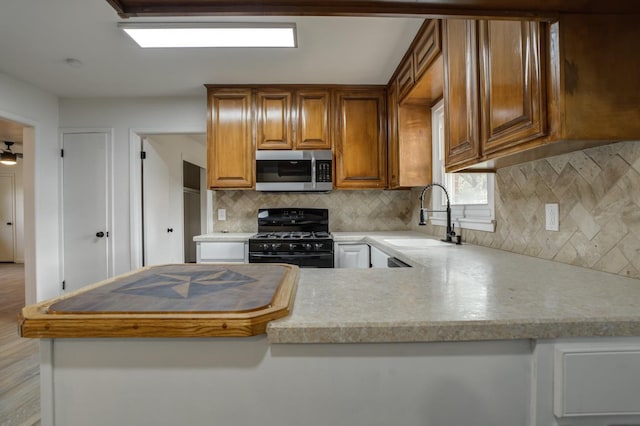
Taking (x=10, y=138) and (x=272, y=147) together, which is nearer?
(x=272, y=147)

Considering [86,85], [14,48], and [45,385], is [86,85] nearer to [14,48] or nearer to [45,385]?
[14,48]

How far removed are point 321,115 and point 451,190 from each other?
1.39m

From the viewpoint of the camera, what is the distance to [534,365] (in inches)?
27.4

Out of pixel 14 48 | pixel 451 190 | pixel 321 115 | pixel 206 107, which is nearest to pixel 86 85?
pixel 14 48

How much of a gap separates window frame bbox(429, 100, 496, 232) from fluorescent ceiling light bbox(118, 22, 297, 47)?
1383mm

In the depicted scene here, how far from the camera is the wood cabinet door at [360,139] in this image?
304cm

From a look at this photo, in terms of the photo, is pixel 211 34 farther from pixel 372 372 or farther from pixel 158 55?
pixel 372 372

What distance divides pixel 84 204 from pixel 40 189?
1.25ft

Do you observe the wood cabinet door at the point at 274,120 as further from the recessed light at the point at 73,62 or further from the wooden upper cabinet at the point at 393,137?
the recessed light at the point at 73,62

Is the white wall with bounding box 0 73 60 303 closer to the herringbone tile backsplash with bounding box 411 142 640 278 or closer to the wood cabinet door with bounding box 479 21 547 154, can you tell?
the wood cabinet door with bounding box 479 21 547 154

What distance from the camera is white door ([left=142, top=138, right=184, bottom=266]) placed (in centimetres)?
342

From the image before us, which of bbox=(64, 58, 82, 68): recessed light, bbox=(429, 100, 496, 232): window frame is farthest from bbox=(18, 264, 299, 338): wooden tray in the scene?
bbox=(64, 58, 82, 68): recessed light

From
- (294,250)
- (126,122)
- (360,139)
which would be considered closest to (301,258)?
(294,250)

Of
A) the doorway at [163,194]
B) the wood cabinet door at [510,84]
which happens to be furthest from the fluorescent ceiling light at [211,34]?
the doorway at [163,194]
